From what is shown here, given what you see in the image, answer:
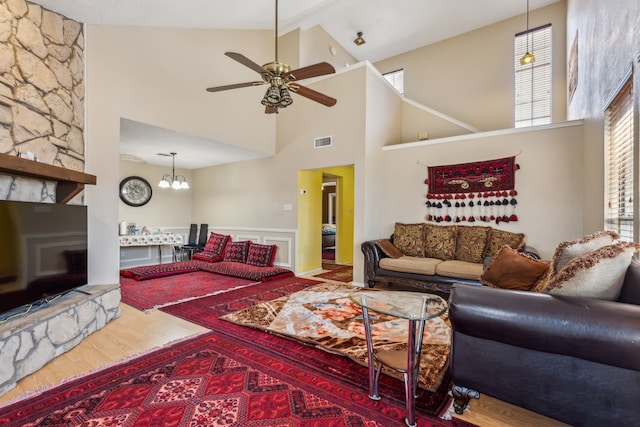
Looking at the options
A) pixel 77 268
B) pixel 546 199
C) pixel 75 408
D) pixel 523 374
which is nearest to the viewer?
pixel 523 374

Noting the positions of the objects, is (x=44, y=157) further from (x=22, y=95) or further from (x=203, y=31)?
(x=203, y=31)

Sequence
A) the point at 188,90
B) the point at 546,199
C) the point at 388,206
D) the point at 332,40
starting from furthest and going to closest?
the point at 332,40 < the point at 388,206 < the point at 188,90 < the point at 546,199

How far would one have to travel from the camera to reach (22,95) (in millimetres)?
2506

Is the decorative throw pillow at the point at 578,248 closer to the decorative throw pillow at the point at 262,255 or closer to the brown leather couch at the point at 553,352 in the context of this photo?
the brown leather couch at the point at 553,352

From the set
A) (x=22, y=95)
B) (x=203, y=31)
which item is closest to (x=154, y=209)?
(x=203, y=31)

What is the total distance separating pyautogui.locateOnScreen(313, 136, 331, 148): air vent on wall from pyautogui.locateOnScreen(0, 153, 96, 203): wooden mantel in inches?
133

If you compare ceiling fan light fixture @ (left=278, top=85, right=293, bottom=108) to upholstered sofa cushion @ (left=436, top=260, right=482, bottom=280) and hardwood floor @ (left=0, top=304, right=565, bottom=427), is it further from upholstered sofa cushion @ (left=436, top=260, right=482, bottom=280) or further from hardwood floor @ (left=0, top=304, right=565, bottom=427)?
upholstered sofa cushion @ (left=436, top=260, right=482, bottom=280)

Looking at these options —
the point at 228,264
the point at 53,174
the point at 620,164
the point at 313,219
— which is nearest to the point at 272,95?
the point at 53,174

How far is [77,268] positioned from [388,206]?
13.9ft

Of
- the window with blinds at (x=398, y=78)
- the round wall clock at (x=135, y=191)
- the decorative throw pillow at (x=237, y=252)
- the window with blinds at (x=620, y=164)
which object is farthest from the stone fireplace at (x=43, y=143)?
the window with blinds at (x=398, y=78)

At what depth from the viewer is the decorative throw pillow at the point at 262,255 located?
18.1 ft

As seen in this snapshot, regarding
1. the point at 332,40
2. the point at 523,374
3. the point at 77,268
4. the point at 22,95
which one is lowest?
the point at 523,374

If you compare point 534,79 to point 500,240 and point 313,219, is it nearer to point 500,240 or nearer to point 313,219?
point 500,240

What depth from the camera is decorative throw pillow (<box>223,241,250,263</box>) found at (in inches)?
228
